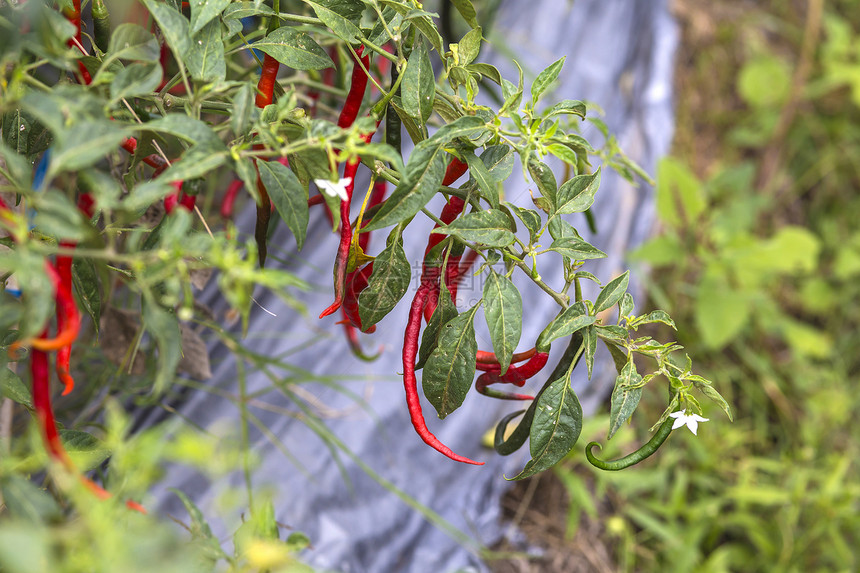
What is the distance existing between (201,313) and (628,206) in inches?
43.3

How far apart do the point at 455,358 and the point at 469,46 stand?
26cm

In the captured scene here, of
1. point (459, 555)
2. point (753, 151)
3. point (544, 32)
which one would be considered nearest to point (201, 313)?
point (459, 555)

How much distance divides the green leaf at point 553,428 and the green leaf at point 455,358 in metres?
0.06

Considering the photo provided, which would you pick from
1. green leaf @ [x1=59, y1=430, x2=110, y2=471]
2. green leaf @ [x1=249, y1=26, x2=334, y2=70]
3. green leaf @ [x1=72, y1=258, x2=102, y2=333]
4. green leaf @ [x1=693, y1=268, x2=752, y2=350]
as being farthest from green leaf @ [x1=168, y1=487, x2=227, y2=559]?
green leaf @ [x1=693, y1=268, x2=752, y2=350]

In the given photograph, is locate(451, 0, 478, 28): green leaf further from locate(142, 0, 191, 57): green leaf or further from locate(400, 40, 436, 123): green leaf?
locate(142, 0, 191, 57): green leaf

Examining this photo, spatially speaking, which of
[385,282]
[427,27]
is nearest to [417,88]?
[427,27]

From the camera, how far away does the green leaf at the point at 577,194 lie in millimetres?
579

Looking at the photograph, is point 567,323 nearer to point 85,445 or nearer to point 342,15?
point 342,15

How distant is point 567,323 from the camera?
21.2 inches

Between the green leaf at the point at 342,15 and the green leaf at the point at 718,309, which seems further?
the green leaf at the point at 718,309

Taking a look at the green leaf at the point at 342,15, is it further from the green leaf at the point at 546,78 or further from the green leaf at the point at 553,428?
the green leaf at the point at 553,428

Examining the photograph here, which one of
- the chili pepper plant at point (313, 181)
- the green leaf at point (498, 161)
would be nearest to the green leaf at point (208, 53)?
the chili pepper plant at point (313, 181)

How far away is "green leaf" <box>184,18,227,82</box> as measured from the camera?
52cm

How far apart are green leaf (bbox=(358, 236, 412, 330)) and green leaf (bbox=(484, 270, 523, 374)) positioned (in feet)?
0.25
